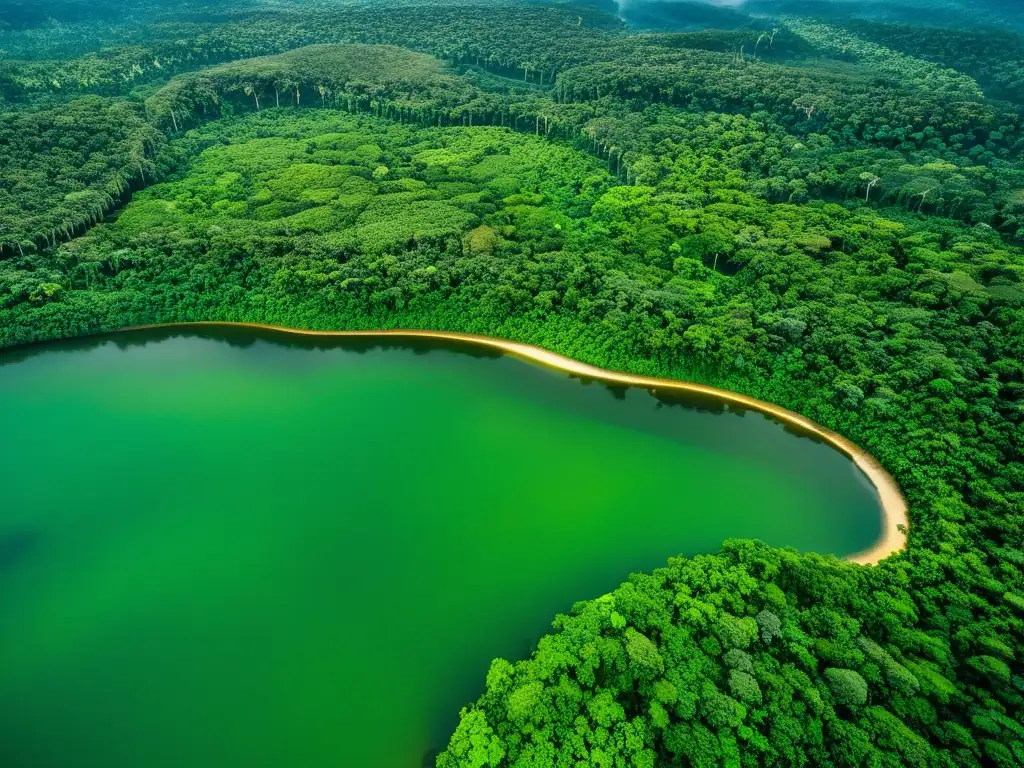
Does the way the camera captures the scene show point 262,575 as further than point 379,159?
No

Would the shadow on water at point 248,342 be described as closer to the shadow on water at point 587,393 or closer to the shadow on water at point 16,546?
the shadow on water at point 587,393

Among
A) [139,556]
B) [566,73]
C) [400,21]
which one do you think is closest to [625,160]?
[566,73]

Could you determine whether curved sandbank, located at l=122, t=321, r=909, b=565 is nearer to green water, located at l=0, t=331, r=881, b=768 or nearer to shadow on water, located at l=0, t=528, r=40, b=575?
green water, located at l=0, t=331, r=881, b=768

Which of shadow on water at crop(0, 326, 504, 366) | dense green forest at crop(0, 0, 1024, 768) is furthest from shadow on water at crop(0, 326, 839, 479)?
dense green forest at crop(0, 0, 1024, 768)

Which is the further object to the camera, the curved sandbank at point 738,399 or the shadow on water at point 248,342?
the shadow on water at point 248,342

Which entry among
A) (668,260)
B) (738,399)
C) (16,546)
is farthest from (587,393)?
(16,546)

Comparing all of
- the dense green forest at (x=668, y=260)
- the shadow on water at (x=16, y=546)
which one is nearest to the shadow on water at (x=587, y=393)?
the dense green forest at (x=668, y=260)

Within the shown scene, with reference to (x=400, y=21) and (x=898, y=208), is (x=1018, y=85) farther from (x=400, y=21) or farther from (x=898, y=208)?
(x=400, y=21)
